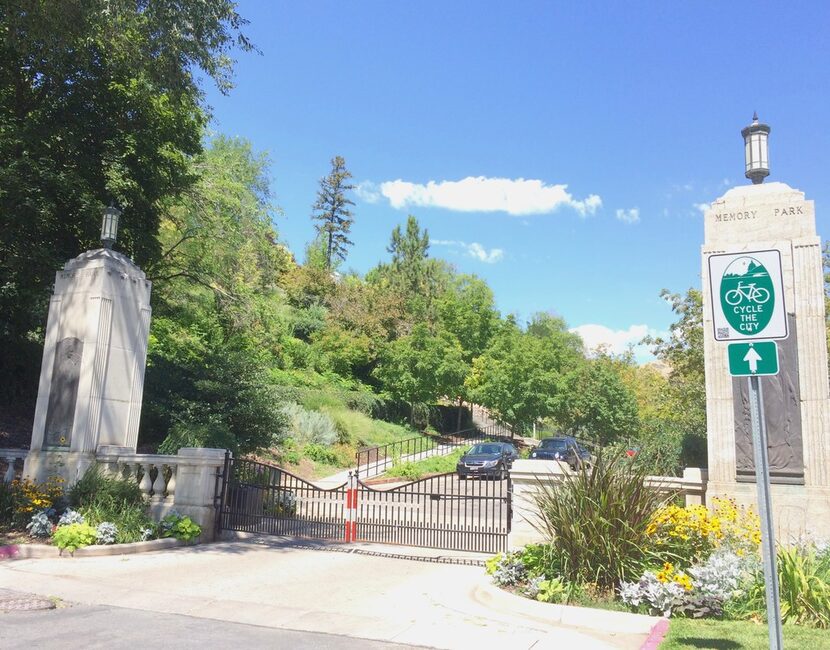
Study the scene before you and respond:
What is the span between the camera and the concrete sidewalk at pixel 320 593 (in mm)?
6238

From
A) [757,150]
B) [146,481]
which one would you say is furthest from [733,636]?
[146,481]

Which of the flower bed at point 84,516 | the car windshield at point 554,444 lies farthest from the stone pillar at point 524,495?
the car windshield at point 554,444

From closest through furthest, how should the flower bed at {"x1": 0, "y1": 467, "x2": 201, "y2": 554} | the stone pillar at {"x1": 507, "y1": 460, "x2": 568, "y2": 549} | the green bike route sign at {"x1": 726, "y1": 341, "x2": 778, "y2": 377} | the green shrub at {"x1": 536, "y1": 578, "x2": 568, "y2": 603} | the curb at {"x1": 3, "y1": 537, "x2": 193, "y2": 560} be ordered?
1. the green bike route sign at {"x1": 726, "y1": 341, "x2": 778, "y2": 377}
2. the green shrub at {"x1": 536, "y1": 578, "x2": 568, "y2": 603}
3. the curb at {"x1": 3, "y1": 537, "x2": 193, "y2": 560}
4. the stone pillar at {"x1": 507, "y1": 460, "x2": 568, "y2": 549}
5. the flower bed at {"x1": 0, "y1": 467, "x2": 201, "y2": 554}

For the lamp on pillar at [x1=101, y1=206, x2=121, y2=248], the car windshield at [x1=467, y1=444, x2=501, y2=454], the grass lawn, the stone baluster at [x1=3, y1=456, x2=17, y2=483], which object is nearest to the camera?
the grass lawn

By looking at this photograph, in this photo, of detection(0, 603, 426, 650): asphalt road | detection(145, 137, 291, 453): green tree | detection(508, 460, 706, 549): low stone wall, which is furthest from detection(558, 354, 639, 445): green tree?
detection(0, 603, 426, 650): asphalt road

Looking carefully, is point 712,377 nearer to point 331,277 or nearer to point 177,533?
point 177,533

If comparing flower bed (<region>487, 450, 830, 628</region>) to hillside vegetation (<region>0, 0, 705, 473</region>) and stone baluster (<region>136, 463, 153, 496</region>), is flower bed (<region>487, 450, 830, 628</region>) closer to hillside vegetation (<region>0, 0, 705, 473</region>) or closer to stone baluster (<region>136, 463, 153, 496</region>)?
hillside vegetation (<region>0, 0, 705, 473</region>)

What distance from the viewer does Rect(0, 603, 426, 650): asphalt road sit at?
5.52 m

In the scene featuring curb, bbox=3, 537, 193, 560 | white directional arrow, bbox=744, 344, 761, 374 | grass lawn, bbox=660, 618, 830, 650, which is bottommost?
curb, bbox=3, 537, 193, 560

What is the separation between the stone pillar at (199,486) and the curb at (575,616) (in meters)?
5.86

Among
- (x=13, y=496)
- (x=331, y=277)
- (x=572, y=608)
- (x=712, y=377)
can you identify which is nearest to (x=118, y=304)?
(x=13, y=496)

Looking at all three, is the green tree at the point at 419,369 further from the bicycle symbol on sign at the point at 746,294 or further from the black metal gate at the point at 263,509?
the bicycle symbol on sign at the point at 746,294

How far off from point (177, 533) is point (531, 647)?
7070 mm

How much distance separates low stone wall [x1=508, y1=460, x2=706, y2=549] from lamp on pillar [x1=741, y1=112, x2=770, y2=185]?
14.6ft
